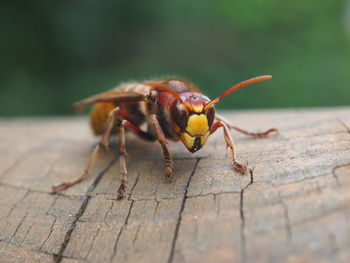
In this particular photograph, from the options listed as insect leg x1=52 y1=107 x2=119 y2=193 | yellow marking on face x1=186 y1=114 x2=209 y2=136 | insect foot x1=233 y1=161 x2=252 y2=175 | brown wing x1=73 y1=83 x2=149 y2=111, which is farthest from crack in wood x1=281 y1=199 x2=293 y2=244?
brown wing x1=73 y1=83 x2=149 y2=111

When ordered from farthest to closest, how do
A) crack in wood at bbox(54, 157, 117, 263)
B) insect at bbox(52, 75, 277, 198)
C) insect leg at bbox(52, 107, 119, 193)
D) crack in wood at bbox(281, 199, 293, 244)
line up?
insect leg at bbox(52, 107, 119, 193)
insect at bbox(52, 75, 277, 198)
crack in wood at bbox(54, 157, 117, 263)
crack in wood at bbox(281, 199, 293, 244)

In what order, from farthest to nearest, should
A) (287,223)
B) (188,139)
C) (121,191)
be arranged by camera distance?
(188,139), (121,191), (287,223)

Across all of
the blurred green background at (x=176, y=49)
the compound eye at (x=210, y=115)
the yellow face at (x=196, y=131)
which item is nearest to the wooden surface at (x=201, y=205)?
the yellow face at (x=196, y=131)

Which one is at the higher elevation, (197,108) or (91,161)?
(197,108)

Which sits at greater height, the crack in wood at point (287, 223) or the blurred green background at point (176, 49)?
the crack in wood at point (287, 223)

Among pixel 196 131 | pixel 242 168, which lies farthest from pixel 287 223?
pixel 196 131

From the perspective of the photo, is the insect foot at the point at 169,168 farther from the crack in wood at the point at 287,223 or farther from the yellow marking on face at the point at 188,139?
the crack in wood at the point at 287,223

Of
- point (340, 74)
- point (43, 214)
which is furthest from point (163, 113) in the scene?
point (340, 74)

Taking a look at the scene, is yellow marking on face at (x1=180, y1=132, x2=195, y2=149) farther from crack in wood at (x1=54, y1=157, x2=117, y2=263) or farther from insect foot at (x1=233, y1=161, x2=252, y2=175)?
crack in wood at (x1=54, y1=157, x2=117, y2=263)

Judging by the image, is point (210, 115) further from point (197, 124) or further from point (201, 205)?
point (201, 205)
